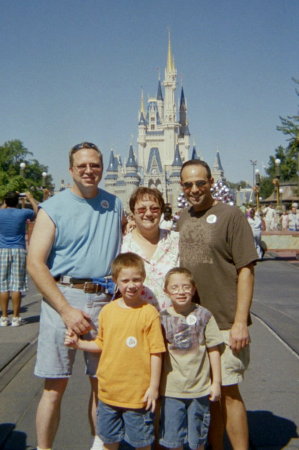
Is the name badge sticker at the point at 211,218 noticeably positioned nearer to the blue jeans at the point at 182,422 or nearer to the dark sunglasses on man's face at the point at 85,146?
the dark sunglasses on man's face at the point at 85,146

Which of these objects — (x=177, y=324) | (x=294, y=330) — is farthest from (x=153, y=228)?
(x=294, y=330)

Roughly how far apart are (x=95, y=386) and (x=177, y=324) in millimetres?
700

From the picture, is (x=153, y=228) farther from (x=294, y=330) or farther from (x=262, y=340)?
(x=294, y=330)

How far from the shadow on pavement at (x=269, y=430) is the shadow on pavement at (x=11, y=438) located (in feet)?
4.63

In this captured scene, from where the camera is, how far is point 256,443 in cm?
335

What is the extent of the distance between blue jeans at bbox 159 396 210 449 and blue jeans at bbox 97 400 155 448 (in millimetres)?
74

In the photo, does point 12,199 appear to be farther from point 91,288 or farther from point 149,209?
point 149,209

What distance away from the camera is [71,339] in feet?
9.84

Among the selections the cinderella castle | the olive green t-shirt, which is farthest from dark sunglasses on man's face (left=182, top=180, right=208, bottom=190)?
the cinderella castle

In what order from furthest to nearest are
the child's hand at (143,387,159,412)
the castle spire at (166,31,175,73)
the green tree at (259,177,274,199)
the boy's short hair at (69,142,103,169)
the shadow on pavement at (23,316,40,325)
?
the castle spire at (166,31,175,73), the green tree at (259,177,274,199), the shadow on pavement at (23,316,40,325), the boy's short hair at (69,142,103,169), the child's hand at (143,387,159,412)

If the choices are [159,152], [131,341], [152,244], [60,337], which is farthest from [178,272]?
[159,152]

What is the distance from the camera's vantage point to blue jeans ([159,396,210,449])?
2867 mm

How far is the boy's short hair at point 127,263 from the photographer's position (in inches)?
114

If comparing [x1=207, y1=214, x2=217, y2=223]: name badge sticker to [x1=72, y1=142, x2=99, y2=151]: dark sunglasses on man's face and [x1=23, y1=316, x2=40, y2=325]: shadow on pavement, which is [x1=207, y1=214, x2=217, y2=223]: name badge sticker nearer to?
[x1=72, y1=142, x2=99, y2=151]: dark sunglasses on man's face
